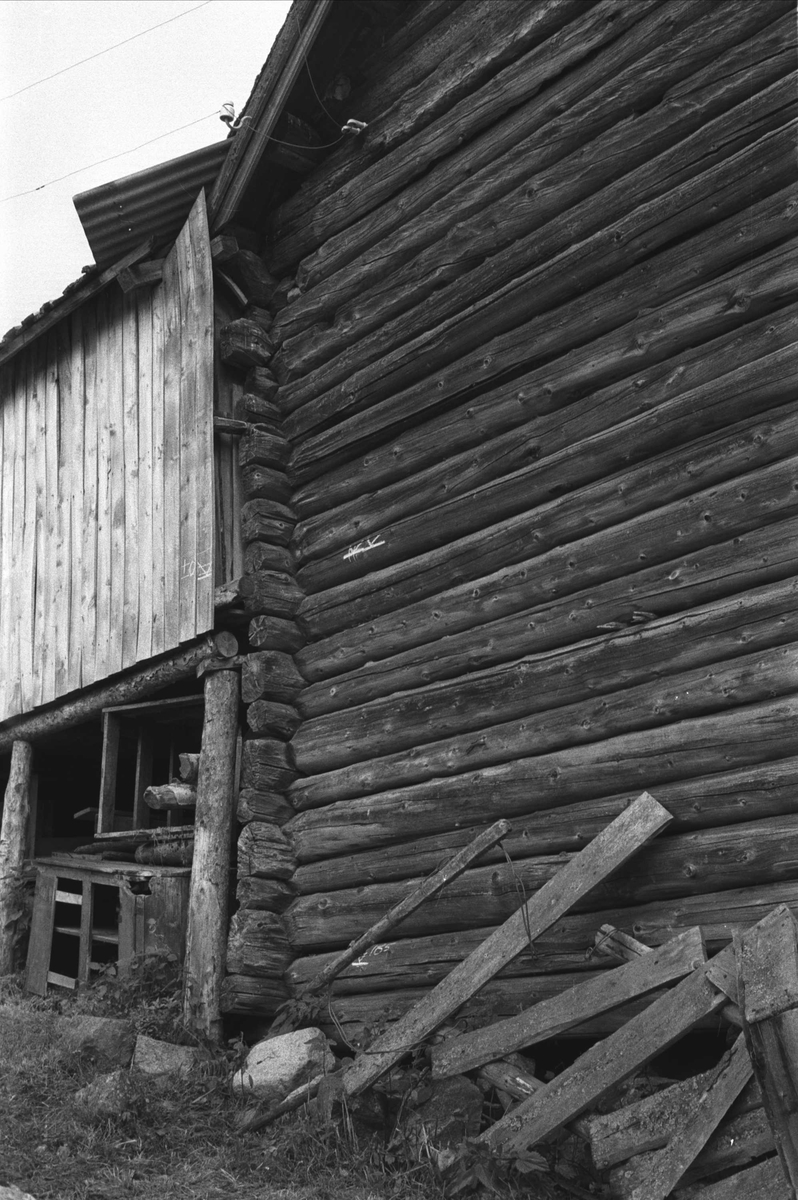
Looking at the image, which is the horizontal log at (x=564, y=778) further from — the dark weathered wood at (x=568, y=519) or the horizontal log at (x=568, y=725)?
the dark weathered wood at (x=568, y=519)

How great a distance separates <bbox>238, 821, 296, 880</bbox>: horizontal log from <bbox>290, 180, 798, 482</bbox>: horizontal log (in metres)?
2.52

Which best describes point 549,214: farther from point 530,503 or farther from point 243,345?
point 243,345

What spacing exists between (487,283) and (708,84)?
1664 millimetres

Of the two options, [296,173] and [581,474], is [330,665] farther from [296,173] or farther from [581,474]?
[296,173]

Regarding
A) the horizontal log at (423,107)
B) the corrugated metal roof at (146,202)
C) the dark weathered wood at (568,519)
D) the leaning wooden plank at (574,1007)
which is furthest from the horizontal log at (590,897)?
the corrugated metal roof at (146,202)

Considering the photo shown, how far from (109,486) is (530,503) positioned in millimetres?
4432

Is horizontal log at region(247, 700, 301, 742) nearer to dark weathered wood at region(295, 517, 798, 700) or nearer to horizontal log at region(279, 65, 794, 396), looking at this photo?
dark weathered wood at region(295, 517, 798, 700)

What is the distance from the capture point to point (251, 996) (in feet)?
23.1

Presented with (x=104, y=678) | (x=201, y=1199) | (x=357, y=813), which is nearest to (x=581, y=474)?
(x=357, y=813)

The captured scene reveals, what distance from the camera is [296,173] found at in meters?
8.71

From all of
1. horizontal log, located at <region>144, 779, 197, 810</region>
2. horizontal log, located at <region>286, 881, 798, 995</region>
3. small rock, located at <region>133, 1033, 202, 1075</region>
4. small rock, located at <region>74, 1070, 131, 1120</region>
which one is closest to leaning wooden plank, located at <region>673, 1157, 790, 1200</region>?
horizontal log, located at <region>286, 881, 798, 995</region>

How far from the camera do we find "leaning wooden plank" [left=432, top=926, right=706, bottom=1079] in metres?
4.69

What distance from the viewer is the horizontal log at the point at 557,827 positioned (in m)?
4.89

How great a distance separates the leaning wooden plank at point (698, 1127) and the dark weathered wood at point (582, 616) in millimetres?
2002
